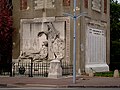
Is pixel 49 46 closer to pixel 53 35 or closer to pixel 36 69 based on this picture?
pixel 53 35

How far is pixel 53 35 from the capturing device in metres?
37.8

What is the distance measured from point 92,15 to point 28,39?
303 inches

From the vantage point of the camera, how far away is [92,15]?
40719 millimetres

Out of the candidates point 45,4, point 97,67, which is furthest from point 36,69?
point 97,67

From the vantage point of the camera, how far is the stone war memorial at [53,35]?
123 ft

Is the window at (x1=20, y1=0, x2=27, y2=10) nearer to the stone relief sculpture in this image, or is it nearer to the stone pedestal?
the stone relief sculpture

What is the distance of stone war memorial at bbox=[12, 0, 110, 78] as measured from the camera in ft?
123

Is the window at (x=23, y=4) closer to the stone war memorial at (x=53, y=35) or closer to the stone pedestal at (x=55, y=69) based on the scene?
A: the stone war memorial at (x=53, y=35)

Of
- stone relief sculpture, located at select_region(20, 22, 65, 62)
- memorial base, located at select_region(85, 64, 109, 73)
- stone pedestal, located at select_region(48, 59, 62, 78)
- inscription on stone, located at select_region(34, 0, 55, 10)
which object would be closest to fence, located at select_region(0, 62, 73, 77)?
stone relief sculpture, located at select_region(20, 22, 65, 62)

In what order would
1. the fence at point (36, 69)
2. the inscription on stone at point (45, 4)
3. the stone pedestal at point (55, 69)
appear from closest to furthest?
1. the stone pedestal at point (55, 69)
2. the fence at point (36, 69)
3. the inscription on stone at point (45, 4)

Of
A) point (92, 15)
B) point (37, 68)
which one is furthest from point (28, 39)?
point (92, 15)

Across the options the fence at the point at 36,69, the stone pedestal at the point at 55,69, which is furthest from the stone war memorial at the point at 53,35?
the stone pedestal at the point at 55,69

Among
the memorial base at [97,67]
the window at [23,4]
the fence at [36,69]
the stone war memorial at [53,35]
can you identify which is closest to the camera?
the fence at [36,69]

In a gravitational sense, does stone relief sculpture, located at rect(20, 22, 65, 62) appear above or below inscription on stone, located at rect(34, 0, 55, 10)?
below
